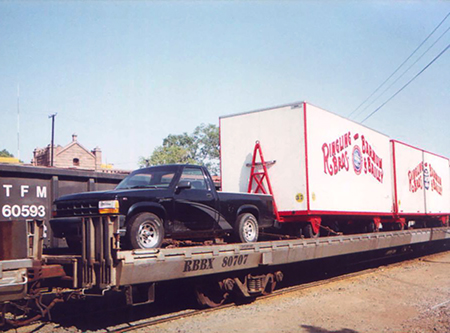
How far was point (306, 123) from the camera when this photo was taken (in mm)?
10523

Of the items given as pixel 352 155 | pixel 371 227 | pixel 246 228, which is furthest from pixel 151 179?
pixel 371 227

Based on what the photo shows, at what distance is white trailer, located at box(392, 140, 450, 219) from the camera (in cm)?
1648

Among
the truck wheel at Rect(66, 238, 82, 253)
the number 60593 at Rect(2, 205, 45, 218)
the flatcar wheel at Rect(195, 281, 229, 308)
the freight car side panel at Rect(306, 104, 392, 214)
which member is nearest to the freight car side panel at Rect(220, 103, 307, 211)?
the freight car side panel at Rect(306, 104, 392, 214)

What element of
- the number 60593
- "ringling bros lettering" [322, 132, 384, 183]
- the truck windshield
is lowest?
the number 60593

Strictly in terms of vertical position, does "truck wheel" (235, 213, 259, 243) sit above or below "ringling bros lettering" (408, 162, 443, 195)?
below

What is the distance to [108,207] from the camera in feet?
21.9

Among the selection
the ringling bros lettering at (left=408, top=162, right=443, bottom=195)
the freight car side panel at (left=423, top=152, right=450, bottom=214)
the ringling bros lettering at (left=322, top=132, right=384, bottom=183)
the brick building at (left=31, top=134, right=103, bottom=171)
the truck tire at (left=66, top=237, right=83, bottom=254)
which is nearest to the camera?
the truck tire at (left=66, top=237, right=83, bottom=254)

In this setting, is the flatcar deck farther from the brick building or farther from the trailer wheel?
the brick building

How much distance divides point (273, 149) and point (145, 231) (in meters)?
4.86

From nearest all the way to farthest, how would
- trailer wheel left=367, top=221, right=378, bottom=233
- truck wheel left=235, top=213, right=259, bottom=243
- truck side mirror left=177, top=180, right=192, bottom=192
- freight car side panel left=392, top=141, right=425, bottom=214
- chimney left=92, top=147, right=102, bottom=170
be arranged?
1. truck side mirror left=177, top=180, right=192, bottom=192
2. truck wheel left=235, top=213, right=259, bottom=243
3. trailer wheel left=367, top=221, right=378, bottom=233
4. freight car side panel left=392, top=141, right=425, bottom=214
5. chimney left=92, top=147, right=102, bottom=170

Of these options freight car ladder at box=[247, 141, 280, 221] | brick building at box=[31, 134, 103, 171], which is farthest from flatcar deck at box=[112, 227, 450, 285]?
brick building at box=[31, 134, 103, 171]

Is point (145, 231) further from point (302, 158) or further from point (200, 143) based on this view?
point (200, 143)

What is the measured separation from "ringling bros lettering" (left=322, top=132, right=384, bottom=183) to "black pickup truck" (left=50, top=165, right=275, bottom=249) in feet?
8.16

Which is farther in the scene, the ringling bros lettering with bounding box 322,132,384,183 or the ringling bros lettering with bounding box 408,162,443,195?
the ringling bros lettering with bounding box 408,162,443,195
